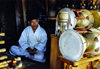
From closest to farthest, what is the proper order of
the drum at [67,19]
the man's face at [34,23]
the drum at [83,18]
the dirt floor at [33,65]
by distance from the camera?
1. the drum at [67,19]
2. the drum at [83,18]
3. the dirt floor at [33,65]
4. the man's face at [34,23]

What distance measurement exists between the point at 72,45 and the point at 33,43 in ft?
6.71

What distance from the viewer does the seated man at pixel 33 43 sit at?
3.91m

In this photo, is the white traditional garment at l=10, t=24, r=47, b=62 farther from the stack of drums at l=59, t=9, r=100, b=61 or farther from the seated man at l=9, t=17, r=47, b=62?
the stack of drums at l=59, t=9, r=100, b=61

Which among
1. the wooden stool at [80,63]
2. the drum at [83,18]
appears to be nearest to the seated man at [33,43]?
the wooden stool at [80,63]

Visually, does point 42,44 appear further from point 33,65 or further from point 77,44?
point 77,44

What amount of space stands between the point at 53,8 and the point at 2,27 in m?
2.33

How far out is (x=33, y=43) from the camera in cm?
408

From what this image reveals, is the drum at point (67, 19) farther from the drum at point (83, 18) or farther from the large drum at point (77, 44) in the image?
the large drum at point (77, 44)

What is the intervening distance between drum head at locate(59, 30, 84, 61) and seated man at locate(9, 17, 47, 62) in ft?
5.33

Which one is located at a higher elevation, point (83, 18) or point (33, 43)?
point (83, 18)

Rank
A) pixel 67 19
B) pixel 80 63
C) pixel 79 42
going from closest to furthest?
1. pixel 79 42
2. pixel 80 63
3. pixel 67 19

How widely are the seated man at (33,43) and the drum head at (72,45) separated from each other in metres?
1.62

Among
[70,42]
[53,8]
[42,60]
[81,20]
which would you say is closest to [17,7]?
[53,8]

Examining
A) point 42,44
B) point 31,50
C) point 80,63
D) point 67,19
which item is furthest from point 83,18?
point 31,50
